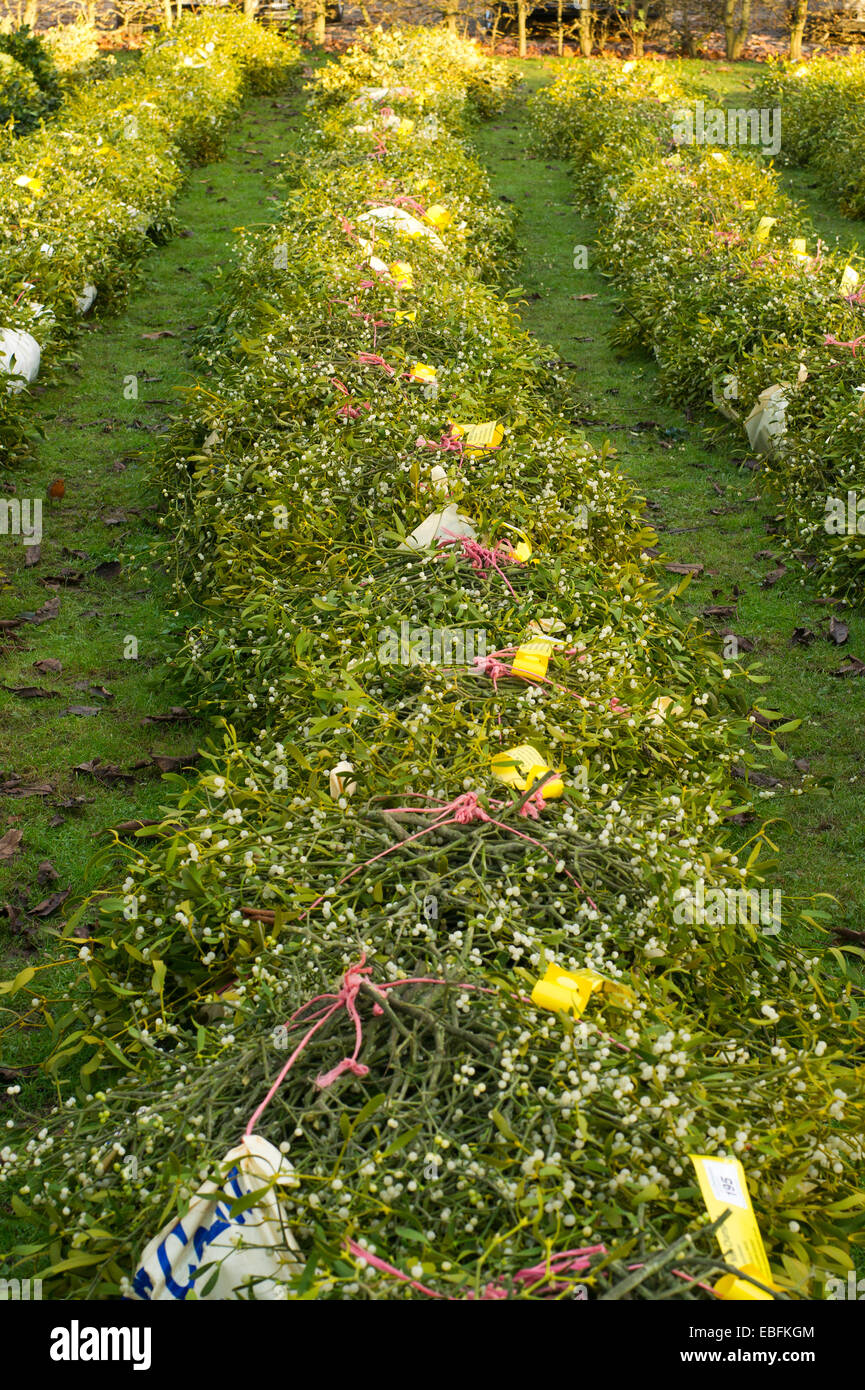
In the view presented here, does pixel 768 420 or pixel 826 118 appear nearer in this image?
pixel 768 420

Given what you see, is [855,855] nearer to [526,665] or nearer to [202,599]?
[526,665]

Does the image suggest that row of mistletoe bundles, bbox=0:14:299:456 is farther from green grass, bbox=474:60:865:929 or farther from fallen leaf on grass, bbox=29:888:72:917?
fallen leaf on grass, bbox=29:888:72:917

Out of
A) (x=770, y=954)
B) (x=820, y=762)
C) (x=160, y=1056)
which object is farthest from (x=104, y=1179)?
(x=820, y=762)

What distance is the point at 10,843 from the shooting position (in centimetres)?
409

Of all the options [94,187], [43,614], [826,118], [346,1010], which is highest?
[826,118]

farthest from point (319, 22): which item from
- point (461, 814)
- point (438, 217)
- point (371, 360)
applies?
point (461, 814)

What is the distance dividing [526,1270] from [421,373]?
4.36 m

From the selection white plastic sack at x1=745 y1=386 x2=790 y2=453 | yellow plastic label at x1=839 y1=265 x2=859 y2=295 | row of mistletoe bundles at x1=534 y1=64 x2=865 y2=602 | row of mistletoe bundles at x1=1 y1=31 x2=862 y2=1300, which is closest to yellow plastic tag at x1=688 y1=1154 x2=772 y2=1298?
row of mistletoe bundles at x1=1 y1=31 x2=862 y2=1300

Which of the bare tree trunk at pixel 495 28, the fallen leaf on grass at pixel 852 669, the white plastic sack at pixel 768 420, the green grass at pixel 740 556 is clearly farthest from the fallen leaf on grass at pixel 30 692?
the bare tree trunk at pixel 495 28

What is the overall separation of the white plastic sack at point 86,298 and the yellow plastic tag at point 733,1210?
315 inches

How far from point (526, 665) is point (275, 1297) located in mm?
2143

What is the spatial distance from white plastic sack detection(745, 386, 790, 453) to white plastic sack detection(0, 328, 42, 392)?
14.5 ft

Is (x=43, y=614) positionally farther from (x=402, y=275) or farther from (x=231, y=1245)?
(x=231, y=1245)

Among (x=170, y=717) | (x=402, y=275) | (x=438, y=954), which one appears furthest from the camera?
(x=402, y=275)
